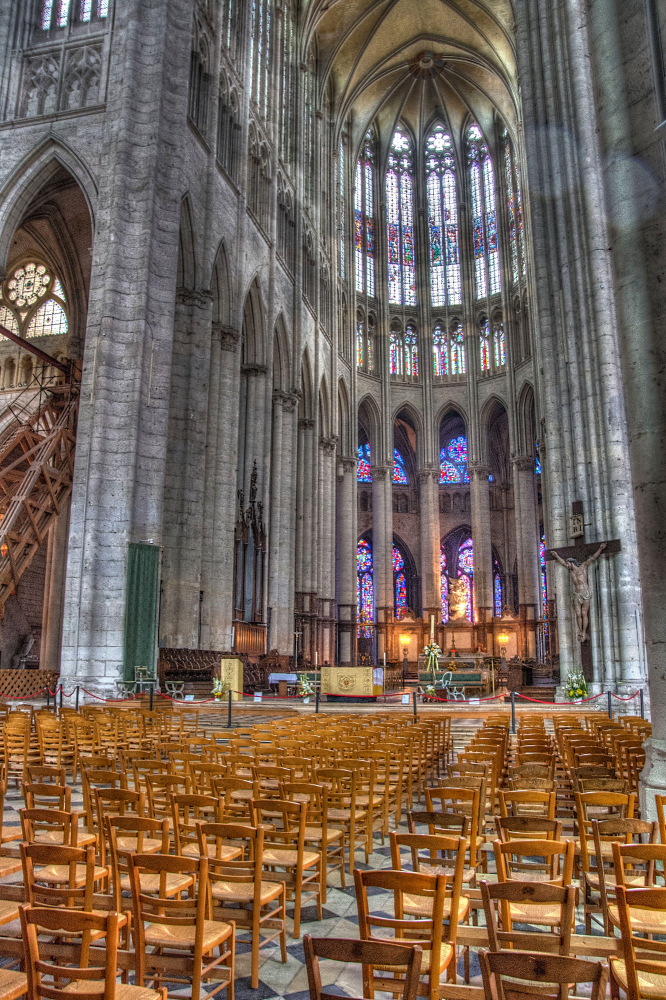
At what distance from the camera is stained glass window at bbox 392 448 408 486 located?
47.8 m

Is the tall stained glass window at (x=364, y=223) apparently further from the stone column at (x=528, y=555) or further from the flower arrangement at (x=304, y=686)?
the flower arrangement at (x=304, y=686)

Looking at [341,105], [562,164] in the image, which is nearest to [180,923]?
[562,164]

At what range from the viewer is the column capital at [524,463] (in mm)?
39688

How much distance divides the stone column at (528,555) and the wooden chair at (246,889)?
35.4 meters

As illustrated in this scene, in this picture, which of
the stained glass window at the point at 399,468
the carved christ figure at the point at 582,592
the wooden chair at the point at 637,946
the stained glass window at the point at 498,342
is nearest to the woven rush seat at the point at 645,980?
the wooden chair at the point at 637,946

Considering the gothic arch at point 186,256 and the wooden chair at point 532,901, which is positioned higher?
the gothic arch at point 186,256

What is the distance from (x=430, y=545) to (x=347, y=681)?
2073 centimetres

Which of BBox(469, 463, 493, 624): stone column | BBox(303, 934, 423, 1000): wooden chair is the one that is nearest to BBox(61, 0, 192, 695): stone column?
BBox(303, 934, 423, 1000): wooden chair

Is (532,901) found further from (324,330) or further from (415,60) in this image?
(415,60)

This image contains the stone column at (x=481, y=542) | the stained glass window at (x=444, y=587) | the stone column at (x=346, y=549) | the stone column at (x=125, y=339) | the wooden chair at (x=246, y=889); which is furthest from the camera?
the stained glass window at (x=444, y=587)

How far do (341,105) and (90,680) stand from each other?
33.2 meters

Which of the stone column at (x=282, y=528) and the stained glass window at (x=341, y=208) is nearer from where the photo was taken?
the stone column at (x=282, y=528)

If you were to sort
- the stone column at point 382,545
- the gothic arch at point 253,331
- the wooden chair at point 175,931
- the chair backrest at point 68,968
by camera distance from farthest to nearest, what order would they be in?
the stone column at point 382,545, the gothic arch at point 253,331, the wooden chair at point 175,931, the chair backrest at point 68,968

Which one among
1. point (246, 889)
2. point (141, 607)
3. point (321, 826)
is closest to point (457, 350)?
point (141, 607)
